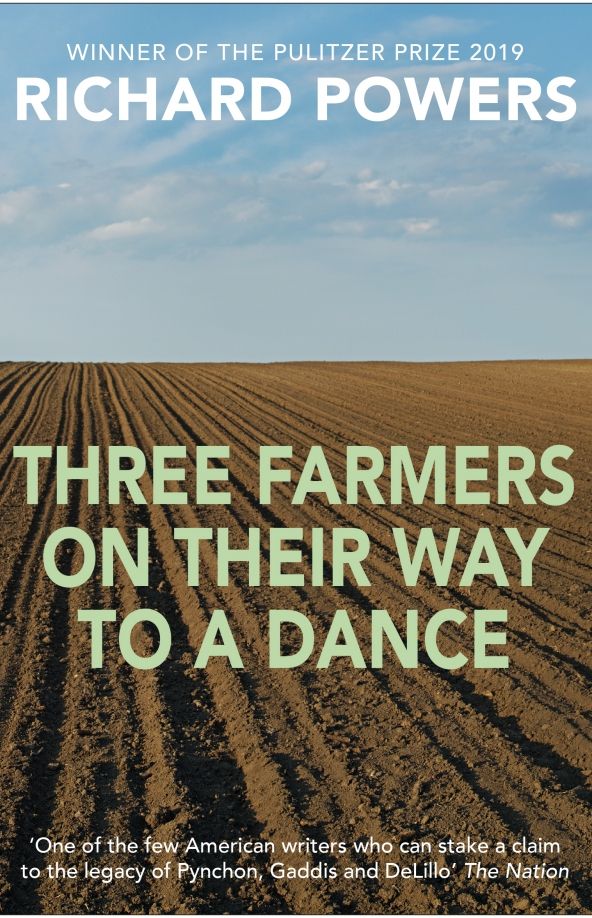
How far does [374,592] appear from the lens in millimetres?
9578

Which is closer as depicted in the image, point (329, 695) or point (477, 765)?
point (477, 765)

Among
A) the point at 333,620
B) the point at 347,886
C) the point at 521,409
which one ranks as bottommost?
the point at 347,886

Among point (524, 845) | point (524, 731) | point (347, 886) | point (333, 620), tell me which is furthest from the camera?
point (333, 620)

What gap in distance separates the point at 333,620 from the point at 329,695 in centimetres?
145

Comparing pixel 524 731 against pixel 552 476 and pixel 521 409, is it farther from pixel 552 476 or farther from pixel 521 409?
pixel 521 409

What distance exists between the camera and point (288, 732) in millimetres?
6688

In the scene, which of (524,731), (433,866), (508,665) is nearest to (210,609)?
(508,665)

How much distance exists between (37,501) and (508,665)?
764 centimetres

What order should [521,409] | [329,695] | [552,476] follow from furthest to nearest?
[521,409]
[552,476]
[329,695]

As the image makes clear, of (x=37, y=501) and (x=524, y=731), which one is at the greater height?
(x=37, y=501)

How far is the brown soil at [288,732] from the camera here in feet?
16.7

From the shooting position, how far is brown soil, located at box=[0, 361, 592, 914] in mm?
5078

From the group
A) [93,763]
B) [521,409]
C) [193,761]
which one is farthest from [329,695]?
[521,409]

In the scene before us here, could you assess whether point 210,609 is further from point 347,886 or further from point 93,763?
point 347,886
